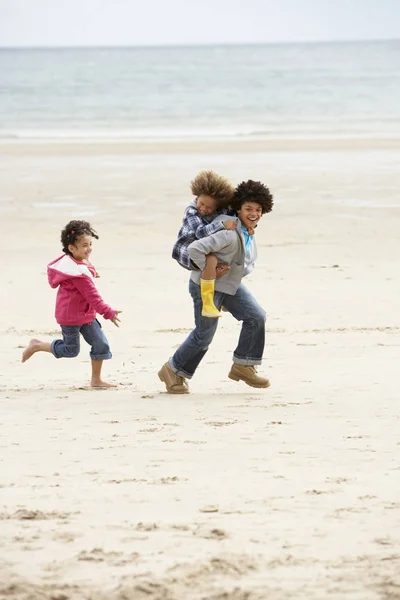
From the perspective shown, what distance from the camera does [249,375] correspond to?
6562 mm

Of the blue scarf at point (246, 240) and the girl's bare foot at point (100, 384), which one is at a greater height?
the blue scarf at point (246, 240)


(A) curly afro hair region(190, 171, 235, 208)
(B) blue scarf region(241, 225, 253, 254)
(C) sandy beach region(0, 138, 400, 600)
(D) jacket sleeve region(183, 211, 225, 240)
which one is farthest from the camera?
(B) blue scarf region(241, 225, 253, 254)

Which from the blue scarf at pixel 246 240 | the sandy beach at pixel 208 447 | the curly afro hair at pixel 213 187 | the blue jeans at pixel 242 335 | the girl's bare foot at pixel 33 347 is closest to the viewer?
the sandy beach at pixel 208 447

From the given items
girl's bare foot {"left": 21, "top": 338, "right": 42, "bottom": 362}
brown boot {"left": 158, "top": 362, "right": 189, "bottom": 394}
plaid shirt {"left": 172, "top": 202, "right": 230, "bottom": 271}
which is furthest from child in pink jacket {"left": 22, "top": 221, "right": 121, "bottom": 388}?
plaid shirt {"left": 172, "top": 202, "right": 230, "bottom": 271}

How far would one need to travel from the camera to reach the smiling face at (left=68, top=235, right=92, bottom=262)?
21.6 feet

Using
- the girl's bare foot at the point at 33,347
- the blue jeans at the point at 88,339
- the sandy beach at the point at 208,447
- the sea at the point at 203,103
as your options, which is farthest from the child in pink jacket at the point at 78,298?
the sea at the point at 203,103

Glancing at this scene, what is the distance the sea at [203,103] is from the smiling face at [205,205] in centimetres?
2713

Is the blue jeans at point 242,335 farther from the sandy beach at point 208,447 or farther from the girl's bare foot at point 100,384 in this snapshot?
the girl's bare foot at point 100,384

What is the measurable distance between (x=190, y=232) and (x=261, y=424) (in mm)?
1332

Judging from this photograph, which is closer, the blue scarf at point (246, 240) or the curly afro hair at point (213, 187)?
the curly afro hair at point (213, 187)

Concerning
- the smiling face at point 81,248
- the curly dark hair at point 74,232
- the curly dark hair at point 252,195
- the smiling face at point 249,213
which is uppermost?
the curly dark hair at point 252,195

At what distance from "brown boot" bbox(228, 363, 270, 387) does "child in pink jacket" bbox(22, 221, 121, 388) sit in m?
0.81

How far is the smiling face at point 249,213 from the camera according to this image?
6.24 meters

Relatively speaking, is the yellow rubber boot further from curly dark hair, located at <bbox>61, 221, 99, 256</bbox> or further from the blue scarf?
curly dark hair, located at <bbox>61, 221, 99, 256</bbox>
